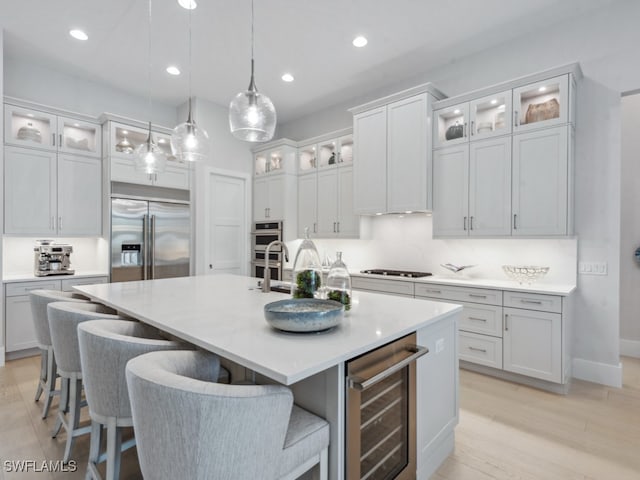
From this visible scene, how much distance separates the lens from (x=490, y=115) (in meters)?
3.48

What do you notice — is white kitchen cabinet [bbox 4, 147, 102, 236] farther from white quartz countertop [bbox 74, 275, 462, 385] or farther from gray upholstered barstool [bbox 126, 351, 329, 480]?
gray upholstered barstool [bbox 126, 351, 329, 480]

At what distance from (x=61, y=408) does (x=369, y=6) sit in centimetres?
387

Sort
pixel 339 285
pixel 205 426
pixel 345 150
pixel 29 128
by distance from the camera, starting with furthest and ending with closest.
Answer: pixel 345 150
pixel 29 128
pixel 339 285
pixel 205 426

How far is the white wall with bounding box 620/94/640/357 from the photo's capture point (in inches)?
147

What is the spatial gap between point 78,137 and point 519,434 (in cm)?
543

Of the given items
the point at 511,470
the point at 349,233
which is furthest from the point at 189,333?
the point at 349,233

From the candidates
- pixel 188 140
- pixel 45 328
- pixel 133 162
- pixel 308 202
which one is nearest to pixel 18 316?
pixel 45 328

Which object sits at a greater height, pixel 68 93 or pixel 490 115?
pixel 68 93

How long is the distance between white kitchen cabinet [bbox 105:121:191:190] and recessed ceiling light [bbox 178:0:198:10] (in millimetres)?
1897

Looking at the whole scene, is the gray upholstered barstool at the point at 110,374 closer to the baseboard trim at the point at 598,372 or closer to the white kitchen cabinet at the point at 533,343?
the white kitchen cabinet at the point at 533,343

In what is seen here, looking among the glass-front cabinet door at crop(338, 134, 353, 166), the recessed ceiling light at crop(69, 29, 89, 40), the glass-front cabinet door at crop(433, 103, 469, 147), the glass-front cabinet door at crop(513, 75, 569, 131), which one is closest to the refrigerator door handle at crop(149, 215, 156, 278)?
the recessed ceiling light at crop(69, 29, 89, 40)

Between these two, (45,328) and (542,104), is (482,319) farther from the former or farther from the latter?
(45,328)

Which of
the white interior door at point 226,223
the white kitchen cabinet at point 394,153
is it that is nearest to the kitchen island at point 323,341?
the white kitchen cabinet at point 394,153

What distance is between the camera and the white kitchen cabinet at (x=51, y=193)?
12.3ft
